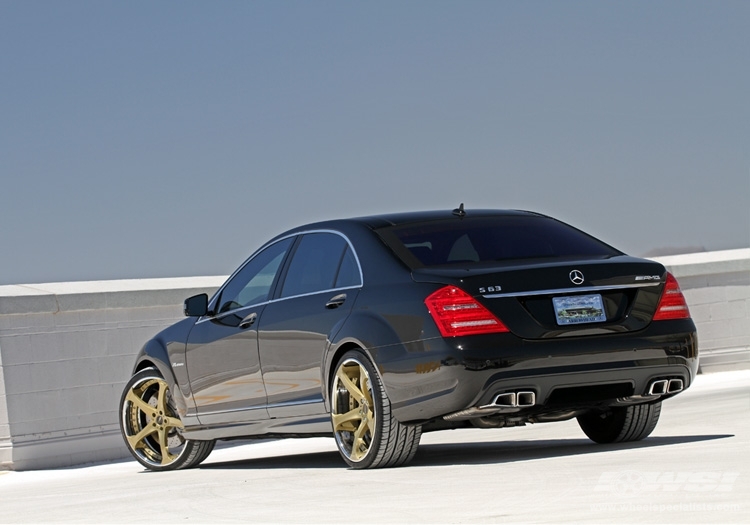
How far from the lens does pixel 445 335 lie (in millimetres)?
6895

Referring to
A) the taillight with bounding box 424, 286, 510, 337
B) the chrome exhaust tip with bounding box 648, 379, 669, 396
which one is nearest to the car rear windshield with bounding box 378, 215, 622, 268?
the taillight with bounding box 424, 286, 510, 337

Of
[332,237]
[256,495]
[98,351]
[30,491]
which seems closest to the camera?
[256,495]

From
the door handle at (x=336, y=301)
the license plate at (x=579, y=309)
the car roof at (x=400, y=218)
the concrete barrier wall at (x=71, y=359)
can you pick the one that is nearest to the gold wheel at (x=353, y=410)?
the door handle at (x=336, y=301)

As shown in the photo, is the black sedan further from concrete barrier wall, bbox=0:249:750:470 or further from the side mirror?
concrete barrier wall, bbox=0:249:750:470

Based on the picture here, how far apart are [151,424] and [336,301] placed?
2707mm

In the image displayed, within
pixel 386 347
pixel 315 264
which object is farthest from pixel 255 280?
pixel 386 347

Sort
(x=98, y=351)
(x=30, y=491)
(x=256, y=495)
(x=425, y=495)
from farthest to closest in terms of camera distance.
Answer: (x=98, y=351) < (x=30, y=491) < (x=256, y=495) < (x=425, y=495)

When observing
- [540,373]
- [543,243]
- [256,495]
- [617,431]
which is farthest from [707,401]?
[256,495]

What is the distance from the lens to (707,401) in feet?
40.7

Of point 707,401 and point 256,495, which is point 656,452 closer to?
point 256,495

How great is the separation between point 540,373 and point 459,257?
0.99 metres

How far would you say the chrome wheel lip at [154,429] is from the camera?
971 cm

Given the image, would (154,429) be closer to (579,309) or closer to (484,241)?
(484,241)

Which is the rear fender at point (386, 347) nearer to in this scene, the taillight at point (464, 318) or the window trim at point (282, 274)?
the taillight at point (464, 318)
